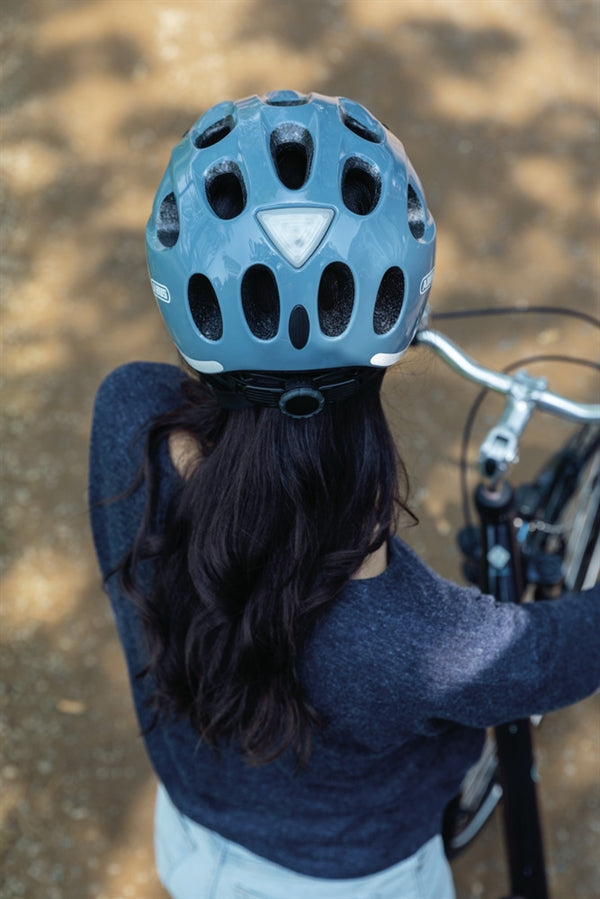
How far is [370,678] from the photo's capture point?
4.86 ft

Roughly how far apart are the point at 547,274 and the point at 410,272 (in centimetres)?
251

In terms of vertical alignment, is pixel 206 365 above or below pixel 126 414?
above

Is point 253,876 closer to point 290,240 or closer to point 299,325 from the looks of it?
point 299,325

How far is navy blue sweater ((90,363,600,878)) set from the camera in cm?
149

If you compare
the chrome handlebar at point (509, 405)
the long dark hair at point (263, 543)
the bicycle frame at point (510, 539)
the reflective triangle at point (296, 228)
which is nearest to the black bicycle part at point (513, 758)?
the bicycle frame at point (510, 539)

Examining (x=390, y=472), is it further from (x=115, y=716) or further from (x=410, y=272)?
(x=115, y=716)

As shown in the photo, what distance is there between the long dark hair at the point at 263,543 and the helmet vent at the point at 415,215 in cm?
26

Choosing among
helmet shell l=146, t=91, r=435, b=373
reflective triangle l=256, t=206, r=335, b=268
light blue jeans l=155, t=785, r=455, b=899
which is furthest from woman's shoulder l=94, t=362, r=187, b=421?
light blue jeans l=155, t=785, r=455, b=899

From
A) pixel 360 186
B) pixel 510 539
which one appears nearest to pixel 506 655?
pixel 510 539

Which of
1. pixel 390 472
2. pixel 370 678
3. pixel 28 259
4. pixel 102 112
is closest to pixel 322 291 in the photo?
pixel 390 472

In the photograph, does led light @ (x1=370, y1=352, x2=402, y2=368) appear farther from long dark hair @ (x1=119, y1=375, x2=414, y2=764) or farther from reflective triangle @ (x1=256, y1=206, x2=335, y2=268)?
reflective triangle @ (x1=256, y1=206, x2=335, y2=268)

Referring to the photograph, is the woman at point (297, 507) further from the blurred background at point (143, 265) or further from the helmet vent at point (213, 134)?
the blurred background at point (143, 265)

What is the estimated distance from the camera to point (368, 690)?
1.50 meters

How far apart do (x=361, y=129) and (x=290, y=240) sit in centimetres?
31
